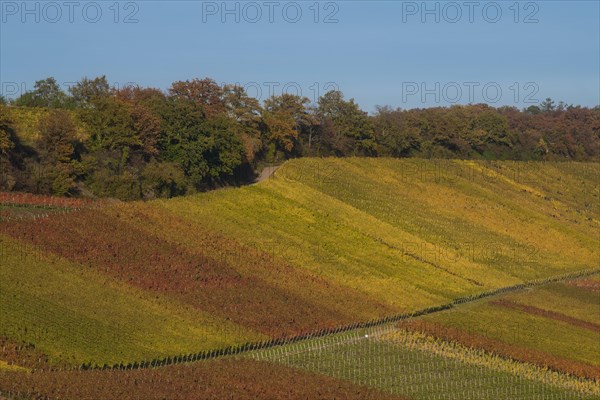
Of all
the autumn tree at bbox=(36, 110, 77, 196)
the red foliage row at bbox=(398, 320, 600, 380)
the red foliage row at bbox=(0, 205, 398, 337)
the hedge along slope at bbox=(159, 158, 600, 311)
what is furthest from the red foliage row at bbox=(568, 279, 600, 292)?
the autumn tree at bbox=(36, 110, 77, 196)

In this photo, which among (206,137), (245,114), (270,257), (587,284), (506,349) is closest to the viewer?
(506,349)

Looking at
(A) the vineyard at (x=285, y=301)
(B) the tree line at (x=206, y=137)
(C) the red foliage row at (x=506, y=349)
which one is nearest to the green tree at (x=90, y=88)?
(B) the tree line at (x=206, y=137)

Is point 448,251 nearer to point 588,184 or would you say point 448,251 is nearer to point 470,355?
point 470,355

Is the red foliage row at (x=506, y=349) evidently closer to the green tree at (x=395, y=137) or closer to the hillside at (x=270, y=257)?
the hillside at (x=270, y=257)

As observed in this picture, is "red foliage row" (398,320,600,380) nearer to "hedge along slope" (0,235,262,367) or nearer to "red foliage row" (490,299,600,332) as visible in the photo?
"red foliage row" (490,299,600,332)

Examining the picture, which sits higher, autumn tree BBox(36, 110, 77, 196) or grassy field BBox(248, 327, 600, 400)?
autumn tree BBox(36, 110, 77, 196)

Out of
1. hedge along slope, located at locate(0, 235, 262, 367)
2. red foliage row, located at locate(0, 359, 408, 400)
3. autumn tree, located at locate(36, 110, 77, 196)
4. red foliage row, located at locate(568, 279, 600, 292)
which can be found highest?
autumn tree, located at locate(36, 110, 77, 196)

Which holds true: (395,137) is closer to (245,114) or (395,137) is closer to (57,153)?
(245,114)

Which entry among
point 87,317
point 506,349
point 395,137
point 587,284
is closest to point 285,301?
point 506,349
